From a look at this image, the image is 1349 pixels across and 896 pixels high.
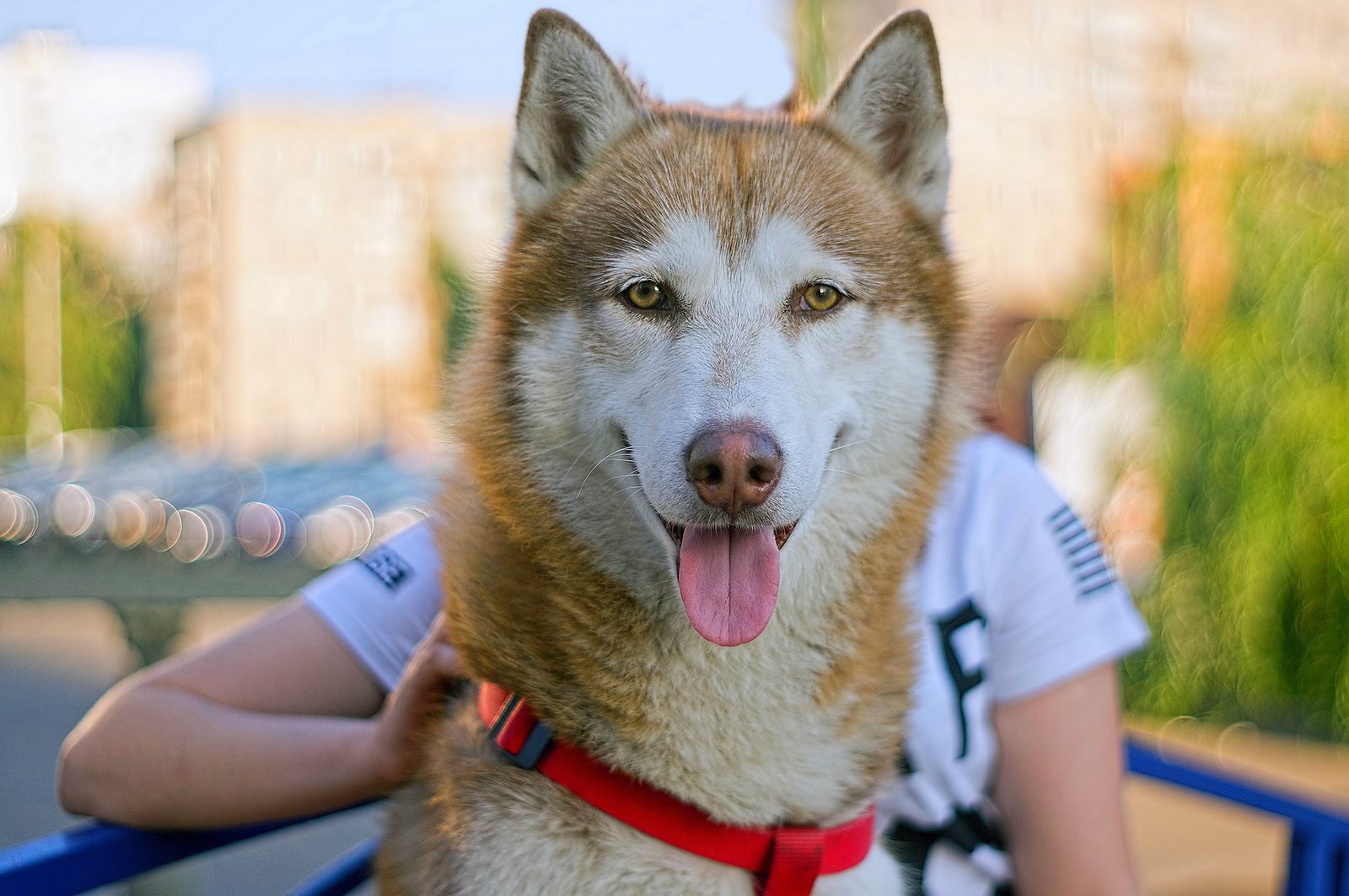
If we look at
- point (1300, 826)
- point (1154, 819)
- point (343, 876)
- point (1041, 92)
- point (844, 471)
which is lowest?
point (1154, 819)

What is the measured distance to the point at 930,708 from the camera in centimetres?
191

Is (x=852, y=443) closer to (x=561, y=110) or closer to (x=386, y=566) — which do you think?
(x=561, y=110)

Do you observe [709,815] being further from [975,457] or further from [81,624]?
[81,624]

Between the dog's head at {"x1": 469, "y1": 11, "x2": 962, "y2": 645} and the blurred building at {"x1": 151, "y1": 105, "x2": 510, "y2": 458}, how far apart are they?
1607 inches

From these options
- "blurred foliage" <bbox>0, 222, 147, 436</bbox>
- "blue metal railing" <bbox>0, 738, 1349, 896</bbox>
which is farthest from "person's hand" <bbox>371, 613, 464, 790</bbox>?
"blurred foliage" <bbox>0, 222, 147, 436</bbox>

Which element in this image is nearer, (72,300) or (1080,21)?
(1080,21)

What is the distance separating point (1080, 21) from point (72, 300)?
40598mm

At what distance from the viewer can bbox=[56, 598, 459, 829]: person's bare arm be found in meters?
1.67

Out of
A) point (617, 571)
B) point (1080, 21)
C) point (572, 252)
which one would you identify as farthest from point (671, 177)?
point (1080, 21)

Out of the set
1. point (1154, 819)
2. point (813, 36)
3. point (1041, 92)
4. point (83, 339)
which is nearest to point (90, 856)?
point (813, 36)

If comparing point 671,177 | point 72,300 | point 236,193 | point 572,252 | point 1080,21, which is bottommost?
point 72,300

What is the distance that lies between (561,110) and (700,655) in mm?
969

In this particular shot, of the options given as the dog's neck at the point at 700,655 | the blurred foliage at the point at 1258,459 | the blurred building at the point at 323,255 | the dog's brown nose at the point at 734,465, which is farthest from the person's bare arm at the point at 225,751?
the blurred building at the point at 323,255

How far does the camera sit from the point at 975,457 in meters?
2.13
